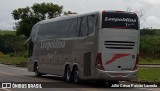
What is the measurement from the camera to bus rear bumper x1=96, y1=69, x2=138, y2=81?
21.7m

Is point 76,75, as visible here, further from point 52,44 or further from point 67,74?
point 52,44

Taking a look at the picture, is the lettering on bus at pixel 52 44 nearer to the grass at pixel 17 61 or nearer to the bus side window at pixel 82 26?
the bus side window at pixel 82 26

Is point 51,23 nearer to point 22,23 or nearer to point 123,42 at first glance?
point 123,42

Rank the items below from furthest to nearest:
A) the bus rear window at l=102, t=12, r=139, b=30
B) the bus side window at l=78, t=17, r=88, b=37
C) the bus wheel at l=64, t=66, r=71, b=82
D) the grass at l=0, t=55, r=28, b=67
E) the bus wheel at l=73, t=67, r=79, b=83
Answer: the grass at l=0, t=55, r=28, b=67, the bus wheel at l=64, t=66, r=71, b=82, the bus wheel at l=73, t=67, r=79, b=83, the bus side window at l=78, t=17, r=88, b=37, the bus rear window at l=102, t=12, r=139, b=30

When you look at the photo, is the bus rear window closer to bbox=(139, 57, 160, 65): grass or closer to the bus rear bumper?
the bus rear bumper

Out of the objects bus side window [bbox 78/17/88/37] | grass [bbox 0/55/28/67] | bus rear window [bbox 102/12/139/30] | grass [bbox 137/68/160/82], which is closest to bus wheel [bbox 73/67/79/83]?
bus side window [bbox 78/17/88/37]

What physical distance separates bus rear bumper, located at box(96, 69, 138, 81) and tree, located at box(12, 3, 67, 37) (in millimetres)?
41580

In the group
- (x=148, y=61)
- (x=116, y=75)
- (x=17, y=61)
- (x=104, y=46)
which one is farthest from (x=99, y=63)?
(x=148, y=61)

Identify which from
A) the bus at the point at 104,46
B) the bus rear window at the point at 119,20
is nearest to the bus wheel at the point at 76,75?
the bus at the point at 104,46

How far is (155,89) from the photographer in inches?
837

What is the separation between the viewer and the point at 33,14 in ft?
210

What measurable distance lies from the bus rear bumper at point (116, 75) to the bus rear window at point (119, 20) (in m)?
2.13

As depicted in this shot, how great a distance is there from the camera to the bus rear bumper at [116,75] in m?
21.7

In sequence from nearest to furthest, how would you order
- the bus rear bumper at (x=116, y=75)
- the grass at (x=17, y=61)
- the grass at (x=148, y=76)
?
1. the bus rear bumper at (x=116, y=75)
2. the grass at (x=148, y=76)
3. the grass at (x=17, y=61)
